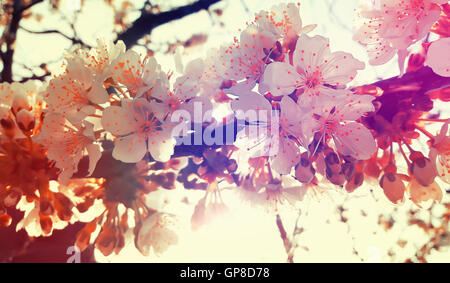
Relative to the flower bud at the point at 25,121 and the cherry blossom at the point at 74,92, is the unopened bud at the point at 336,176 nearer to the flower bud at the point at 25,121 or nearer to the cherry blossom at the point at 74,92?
the cherry blossom at the point at 74,92

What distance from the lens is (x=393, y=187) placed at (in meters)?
0.54

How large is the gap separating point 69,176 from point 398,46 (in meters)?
0.67

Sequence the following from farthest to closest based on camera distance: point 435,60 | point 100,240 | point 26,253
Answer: point 26,253
point 100,240
point 435,60

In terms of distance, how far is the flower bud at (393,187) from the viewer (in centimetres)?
53

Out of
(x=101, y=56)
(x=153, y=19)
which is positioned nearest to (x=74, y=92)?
(x=101, y=56)

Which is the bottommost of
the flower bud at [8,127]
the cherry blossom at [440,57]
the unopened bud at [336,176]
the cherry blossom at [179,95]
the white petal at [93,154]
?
the unopened bud at [336,176]

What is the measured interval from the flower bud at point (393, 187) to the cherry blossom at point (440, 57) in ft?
0.63

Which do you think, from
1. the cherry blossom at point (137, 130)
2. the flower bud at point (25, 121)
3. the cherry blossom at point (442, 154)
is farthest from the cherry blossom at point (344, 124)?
the flower bud at point (25, 121)

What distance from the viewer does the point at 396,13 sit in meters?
0.55

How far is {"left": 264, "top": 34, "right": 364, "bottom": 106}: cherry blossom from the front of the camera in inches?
19.5

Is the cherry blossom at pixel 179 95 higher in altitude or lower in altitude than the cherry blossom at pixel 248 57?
lower

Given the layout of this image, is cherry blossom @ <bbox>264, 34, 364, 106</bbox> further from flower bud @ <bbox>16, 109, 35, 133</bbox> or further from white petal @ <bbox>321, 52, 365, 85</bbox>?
flower bud @ <bbox>16, 109, 35, 133</bbox>
